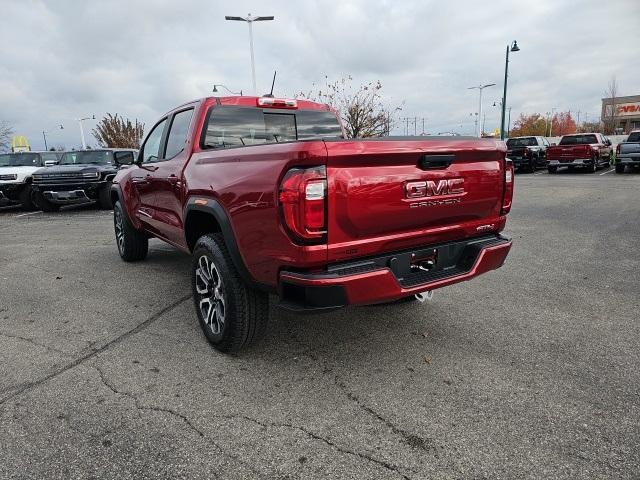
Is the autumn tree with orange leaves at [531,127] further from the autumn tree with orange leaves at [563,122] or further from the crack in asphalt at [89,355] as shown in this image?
the crack in asphalt at [89,355]

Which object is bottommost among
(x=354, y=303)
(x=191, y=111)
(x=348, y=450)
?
(x=348, y=450)

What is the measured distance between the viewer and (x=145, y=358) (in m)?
3.29

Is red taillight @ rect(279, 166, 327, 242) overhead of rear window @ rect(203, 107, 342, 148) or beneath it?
beneath

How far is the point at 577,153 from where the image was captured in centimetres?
1928

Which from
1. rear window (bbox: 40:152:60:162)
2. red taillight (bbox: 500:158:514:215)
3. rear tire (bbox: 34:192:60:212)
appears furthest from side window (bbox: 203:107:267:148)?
rear window (bbox: 40:152:60:162)

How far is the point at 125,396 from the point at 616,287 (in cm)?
456

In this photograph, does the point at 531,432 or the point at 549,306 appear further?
the point at 549,306

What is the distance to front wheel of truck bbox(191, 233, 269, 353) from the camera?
3.02 meters

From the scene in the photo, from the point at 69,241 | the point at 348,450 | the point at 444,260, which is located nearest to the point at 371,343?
the point at 444,260

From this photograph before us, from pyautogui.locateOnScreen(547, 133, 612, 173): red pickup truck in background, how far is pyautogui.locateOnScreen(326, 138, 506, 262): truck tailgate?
18838mm

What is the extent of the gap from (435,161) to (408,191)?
0.28m

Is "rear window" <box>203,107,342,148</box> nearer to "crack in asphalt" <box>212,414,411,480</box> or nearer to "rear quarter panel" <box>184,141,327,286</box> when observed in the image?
"rear quarter panel" <box>184,141,327,286</box>

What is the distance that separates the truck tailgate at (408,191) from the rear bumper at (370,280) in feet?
0.25

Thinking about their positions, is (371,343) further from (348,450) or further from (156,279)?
(156,279)
